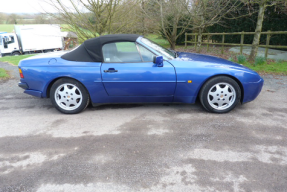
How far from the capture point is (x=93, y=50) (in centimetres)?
389

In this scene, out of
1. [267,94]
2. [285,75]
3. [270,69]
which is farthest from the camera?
[270,69]

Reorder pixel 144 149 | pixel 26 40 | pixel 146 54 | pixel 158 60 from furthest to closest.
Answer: pixel 26 40 < pixel 146 54 < pixel 158 60 < pixel 144 149

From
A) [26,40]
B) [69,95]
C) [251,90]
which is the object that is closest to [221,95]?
[251,90]

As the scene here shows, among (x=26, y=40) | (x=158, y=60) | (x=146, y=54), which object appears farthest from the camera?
(x=26, y=40)

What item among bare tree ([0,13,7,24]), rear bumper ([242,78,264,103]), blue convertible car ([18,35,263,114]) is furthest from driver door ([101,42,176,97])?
bare tree ([0,13,7,24])

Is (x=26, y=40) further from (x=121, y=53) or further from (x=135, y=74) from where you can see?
(x=135, y=74)

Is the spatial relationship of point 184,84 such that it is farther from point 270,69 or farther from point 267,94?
point 270,69

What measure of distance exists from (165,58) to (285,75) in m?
4.85

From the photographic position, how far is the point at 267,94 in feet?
16.1

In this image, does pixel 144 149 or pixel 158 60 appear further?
pixel 158 60

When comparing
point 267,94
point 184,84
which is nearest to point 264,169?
point 184,84

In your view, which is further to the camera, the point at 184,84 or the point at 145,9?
the point at 145,9

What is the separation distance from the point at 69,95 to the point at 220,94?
8.84 feet

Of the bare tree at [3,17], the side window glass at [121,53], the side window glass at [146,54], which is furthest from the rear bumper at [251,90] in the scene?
the bare tree at [3,17]
